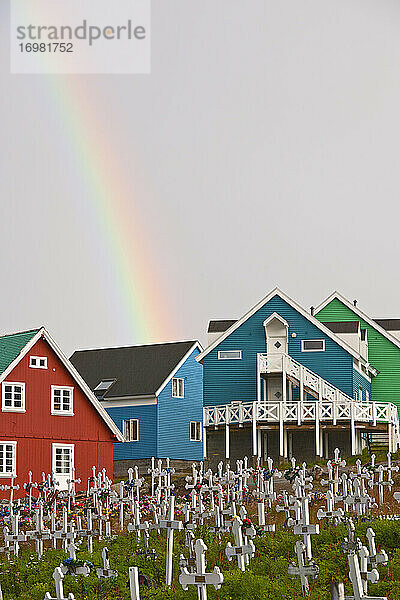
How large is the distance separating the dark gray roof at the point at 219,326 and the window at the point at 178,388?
2854 millimetres

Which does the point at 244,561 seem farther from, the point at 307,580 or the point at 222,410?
the point at 222,410

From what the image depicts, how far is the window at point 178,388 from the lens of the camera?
50.4 m

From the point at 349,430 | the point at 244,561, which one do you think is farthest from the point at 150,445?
the point at 244,561

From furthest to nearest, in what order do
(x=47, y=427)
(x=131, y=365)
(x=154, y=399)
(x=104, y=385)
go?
(x=131, y=365)
(x=104, y=385)
(x=154, y=399)
(x=47, y=427)

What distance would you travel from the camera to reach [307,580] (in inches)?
644

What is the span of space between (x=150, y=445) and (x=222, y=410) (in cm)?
466

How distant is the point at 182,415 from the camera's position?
5028cm

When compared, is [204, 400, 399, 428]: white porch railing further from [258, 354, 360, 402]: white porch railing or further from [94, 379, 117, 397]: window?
[94, 379, 117, 397]: window

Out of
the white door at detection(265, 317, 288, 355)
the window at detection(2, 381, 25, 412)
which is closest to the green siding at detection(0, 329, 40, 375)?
the window at detection(2, 381, 25, 412)

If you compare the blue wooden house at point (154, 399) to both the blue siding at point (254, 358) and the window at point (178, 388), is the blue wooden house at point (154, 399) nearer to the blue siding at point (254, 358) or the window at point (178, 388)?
the window at point (178, 388)

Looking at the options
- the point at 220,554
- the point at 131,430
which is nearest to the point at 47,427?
the point at 131,430

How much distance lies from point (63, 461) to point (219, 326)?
571 inches

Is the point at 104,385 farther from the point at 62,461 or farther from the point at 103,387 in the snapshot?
the point at 62,461

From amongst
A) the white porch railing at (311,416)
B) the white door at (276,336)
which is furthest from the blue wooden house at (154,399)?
the white door at (276,336)
